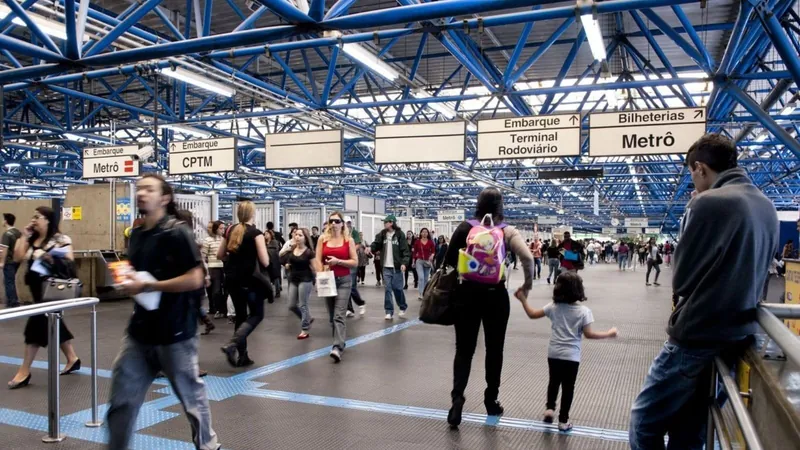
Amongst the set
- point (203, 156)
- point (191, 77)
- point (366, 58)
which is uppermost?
point (366, 58)

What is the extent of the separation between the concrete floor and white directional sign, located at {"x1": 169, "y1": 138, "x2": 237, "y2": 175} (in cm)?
549

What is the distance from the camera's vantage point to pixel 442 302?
15.2 feet

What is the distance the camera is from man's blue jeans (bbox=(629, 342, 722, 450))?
7.91 feet

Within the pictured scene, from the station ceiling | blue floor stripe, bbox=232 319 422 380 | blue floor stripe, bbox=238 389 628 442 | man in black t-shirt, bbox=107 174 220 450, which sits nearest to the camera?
man in black t-shirt, bbox=107 174 220 450

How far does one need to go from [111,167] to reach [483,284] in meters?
13.1

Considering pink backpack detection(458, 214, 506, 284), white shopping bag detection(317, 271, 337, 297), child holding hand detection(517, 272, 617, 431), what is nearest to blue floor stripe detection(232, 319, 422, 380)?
white shopping bag detection(317, 271, 337, 297)

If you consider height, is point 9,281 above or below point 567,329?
below

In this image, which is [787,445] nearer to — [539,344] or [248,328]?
[248,328]

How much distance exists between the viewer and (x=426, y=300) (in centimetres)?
466

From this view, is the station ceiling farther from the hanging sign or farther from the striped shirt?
the striped shirt

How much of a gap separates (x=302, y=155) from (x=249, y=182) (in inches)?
872

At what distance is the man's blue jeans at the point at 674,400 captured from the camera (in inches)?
95.0

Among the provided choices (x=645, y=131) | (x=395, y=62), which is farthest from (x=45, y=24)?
(x=645, y=131)

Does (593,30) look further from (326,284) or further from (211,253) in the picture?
(211,253)
